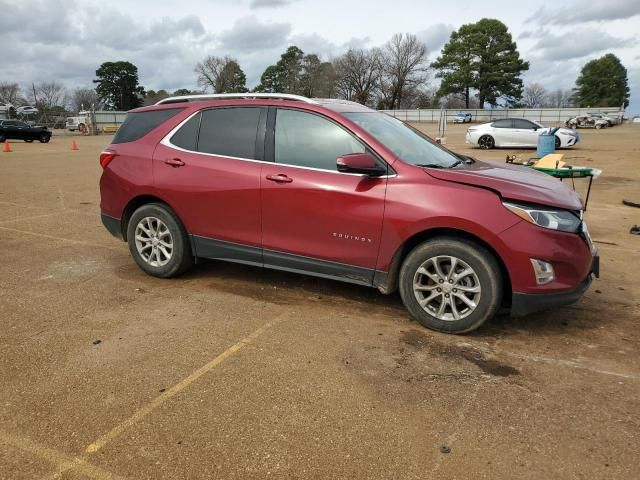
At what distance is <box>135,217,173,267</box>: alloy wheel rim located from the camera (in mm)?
5098

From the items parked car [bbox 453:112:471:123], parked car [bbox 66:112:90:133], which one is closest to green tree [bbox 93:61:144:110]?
parked car [bbox 66:112:90:133]

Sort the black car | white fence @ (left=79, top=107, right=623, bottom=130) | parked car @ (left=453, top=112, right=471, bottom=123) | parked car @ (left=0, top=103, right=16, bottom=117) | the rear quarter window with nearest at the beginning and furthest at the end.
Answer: the rear quarter window
the black car
parked car @ (left=0, top=103, right=16, bottom=117)
parked car @ (left=453, top=112, right=471, bottom=123)
white fence @ (left=79, top=107, right=623, bottom=130)

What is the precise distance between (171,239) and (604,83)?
331 feet

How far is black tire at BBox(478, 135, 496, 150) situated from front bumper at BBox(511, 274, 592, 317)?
807 inches

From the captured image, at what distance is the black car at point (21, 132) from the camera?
104ft

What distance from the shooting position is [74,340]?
3.83m

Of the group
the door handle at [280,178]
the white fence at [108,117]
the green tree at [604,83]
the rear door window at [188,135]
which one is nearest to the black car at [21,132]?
the white fence at [108,117]

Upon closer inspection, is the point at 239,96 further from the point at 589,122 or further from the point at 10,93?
the point at 10,93

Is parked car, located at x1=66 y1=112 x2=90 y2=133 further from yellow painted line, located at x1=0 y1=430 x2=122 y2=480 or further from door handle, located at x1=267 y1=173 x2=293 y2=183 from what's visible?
yellow painted line, located at x1=0 y1=430 x2=122 y2=480

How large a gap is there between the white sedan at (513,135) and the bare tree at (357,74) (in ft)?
177

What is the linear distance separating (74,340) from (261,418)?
1.79m

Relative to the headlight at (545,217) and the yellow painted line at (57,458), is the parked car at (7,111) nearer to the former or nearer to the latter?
the yellow painted line at (57,458)

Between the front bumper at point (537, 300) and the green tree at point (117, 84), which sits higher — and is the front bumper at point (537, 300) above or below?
below

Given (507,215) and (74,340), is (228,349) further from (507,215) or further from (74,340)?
(507,215)
